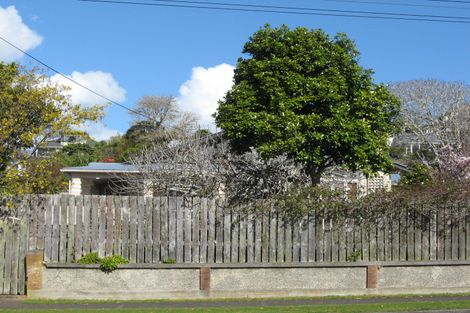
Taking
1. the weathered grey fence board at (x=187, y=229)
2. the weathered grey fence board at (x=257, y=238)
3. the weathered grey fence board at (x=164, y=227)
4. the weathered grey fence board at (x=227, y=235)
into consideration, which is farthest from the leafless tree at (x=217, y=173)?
the weathered grey fence board at (x=164, y=227)

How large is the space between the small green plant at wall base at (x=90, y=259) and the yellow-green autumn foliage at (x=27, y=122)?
173 cm

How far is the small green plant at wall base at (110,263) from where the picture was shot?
11.2 m

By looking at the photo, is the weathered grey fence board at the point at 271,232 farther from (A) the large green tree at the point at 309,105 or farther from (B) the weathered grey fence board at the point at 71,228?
(B) the weathered grey fence board at the point at 71,228

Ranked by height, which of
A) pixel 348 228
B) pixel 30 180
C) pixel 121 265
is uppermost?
pixel 30 180

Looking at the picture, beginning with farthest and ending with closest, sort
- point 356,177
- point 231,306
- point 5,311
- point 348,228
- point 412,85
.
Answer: point 412,85, point 356,177, point 348,228, point 231,306, point 5,311

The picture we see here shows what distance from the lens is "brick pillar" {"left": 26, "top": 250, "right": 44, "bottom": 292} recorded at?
1112cm

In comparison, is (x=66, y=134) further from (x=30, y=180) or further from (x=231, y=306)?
(x=231, y=306)

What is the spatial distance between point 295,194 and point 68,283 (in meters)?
4.92

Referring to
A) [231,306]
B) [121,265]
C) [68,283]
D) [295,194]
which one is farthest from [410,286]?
[68,283]

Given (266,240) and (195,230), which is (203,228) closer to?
(195,230)

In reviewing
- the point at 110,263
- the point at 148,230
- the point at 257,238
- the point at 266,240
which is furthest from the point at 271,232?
the point at 110,263

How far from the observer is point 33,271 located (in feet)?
36.6

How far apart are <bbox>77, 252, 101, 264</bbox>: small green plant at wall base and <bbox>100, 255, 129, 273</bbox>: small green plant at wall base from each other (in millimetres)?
138

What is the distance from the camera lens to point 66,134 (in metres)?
12.7
